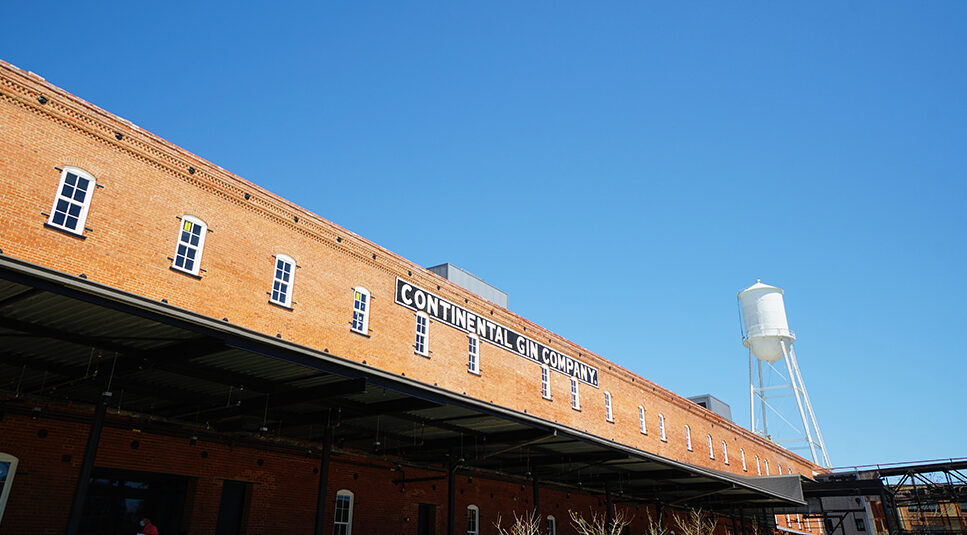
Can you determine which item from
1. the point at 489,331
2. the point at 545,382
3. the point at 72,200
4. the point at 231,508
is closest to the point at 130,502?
the point at 231,508

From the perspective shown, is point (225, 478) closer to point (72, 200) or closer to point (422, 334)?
point (72, 200)

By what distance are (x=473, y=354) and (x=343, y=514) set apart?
824 cm

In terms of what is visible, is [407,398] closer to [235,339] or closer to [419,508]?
[235,339]

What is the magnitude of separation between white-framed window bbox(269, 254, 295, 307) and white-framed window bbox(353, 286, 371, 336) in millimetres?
2548

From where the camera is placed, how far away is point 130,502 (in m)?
16.6

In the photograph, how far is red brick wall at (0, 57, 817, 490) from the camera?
1480 centimetres

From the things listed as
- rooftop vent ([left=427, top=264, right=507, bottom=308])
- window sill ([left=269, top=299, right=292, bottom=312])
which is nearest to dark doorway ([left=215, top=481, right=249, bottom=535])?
window sill ([left=269, top=299, right=292, bottom=312])

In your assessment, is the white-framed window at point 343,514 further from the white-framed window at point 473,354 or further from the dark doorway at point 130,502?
the white-framed window at point 473,354

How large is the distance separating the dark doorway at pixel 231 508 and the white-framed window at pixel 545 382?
14723mm

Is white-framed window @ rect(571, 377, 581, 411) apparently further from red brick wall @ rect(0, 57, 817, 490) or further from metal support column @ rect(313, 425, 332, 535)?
metal support column @ rect(313, 425, 332, 535)

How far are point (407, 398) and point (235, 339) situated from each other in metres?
5.16

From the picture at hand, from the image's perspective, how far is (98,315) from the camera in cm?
1094

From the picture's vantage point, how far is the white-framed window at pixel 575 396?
105ft

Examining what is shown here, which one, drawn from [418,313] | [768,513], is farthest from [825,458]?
[418,313]
